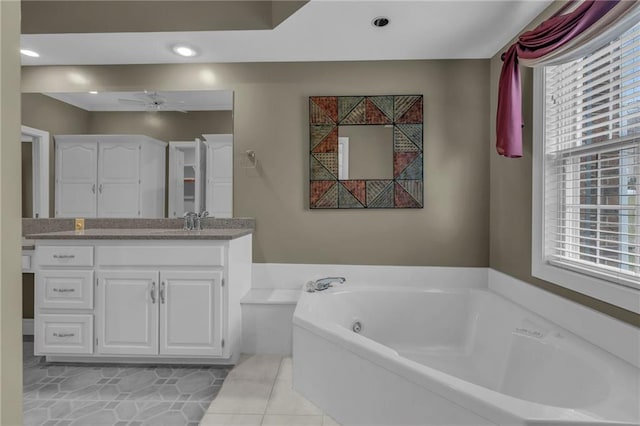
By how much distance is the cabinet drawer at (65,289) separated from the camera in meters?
2.25

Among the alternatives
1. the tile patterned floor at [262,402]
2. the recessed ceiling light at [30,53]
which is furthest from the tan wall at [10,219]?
the recessed ceiling light at [30,53]

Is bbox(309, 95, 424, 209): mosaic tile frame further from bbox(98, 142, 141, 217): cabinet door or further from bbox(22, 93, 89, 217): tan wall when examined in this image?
bbox(22, 93, 89, 217): tan wall

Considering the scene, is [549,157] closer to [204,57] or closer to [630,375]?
[630,375]

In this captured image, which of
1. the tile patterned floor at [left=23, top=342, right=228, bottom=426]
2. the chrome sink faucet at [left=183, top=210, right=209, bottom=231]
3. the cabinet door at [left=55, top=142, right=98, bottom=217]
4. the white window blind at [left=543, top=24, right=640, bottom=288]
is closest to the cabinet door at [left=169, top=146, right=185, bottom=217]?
the chrome sink faucet at [left=183, top=210, right=209, bottom=231]

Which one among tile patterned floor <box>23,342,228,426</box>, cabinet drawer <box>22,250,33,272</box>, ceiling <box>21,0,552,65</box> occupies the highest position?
ceiling <box>21,0,552,65</box>

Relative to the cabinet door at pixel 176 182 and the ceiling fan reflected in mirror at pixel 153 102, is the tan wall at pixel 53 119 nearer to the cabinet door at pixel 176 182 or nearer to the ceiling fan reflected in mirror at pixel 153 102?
the ceiling fan reflected in mirror at pixel 153 102

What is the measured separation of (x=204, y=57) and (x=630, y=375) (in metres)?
3.05

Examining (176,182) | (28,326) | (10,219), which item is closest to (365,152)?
(176,182)

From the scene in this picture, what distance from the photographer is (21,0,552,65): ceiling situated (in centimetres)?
203

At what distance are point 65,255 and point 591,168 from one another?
3056 mm

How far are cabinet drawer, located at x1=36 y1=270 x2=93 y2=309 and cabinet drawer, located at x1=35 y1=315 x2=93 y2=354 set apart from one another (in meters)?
0.08

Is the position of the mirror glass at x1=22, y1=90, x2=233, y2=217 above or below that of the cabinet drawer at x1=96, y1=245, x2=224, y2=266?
above

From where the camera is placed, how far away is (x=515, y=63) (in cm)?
199

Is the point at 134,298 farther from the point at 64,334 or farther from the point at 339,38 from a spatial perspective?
the point at 339,38
